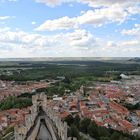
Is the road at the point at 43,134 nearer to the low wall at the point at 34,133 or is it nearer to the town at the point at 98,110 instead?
the low wall at the point at 34,133

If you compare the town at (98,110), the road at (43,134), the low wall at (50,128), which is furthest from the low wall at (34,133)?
the town at (98,110)

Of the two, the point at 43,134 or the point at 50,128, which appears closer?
the point at 43,134

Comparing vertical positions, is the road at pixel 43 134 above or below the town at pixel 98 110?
above

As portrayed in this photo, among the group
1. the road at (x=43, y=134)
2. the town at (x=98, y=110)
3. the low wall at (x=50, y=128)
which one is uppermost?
the low wall at (x=50, y=128)

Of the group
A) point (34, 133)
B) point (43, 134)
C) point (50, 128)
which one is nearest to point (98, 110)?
point (50, 128)

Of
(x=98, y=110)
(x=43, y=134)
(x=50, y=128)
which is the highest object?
(x=50, y=128)

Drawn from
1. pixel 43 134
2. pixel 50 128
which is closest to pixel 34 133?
pixel 43 134

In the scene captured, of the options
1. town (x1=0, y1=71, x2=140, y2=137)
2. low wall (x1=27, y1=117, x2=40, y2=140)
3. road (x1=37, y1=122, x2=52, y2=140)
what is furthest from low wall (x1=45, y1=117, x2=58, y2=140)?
town (x1=0, y1=71, x2=140, y2=137)

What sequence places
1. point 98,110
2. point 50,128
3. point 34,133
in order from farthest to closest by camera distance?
point 98,110 < point 50,128 < point 34,133

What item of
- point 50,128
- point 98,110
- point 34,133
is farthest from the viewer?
point 98,110

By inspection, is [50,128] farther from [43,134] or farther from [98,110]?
[98,110]

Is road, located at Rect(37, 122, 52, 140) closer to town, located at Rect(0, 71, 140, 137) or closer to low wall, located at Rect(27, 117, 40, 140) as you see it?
low wall, located at Rect(27, 117, 40, 140)

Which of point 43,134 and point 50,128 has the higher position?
point 50,128

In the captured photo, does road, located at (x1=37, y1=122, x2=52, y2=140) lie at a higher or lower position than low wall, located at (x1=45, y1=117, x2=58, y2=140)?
lower
